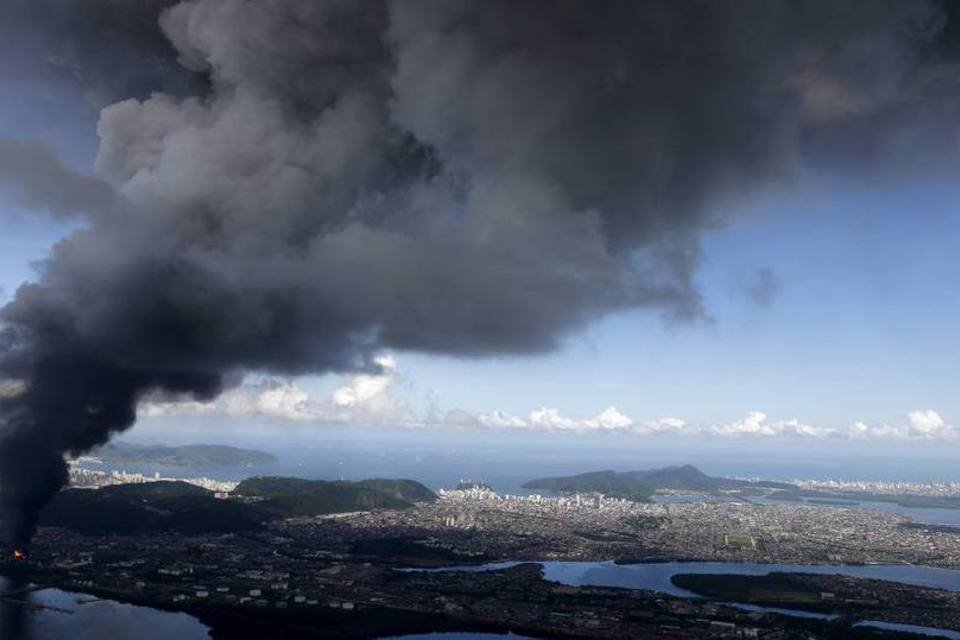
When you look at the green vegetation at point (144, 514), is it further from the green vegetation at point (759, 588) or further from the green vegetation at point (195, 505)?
the green vegetation at point (759, 588)

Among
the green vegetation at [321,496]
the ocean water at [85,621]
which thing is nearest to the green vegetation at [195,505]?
the green vegetation at [321,496]

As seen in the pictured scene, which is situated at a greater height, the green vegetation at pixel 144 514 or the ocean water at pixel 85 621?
the green vegetation at pixel 144 514

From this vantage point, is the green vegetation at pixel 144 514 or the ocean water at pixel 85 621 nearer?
the ocean water at pixel 85 621

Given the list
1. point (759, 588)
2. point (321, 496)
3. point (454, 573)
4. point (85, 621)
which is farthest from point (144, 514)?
point (759, 588)

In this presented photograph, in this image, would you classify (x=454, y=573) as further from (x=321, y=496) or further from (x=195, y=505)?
(x=321, y=496)

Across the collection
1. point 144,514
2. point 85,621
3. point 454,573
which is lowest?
point 85,621

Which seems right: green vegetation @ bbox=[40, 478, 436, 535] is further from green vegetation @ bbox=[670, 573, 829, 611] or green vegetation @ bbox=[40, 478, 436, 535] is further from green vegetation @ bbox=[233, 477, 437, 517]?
green vegetation @ bbox=[670, 573, 829, 611]

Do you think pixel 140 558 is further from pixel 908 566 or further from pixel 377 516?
pixel 908 566

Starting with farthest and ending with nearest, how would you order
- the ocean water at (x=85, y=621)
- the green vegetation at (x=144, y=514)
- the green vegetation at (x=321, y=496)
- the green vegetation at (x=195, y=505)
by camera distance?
the green vegetation at (x=321, y=496)
the green vegetation at (x=195, y=505)
the green vegetation at (x=144, y=514)
the ocean water at (x=85, y=621)

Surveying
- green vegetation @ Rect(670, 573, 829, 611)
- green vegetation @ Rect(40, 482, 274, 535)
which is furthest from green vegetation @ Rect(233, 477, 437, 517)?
green vegetation @ Rect(670, 573, 829, 611)

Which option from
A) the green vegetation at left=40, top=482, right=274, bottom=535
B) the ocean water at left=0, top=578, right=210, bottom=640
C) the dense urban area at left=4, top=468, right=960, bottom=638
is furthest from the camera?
the green vegetation at left=40, top=482, right=274, bottom=535
